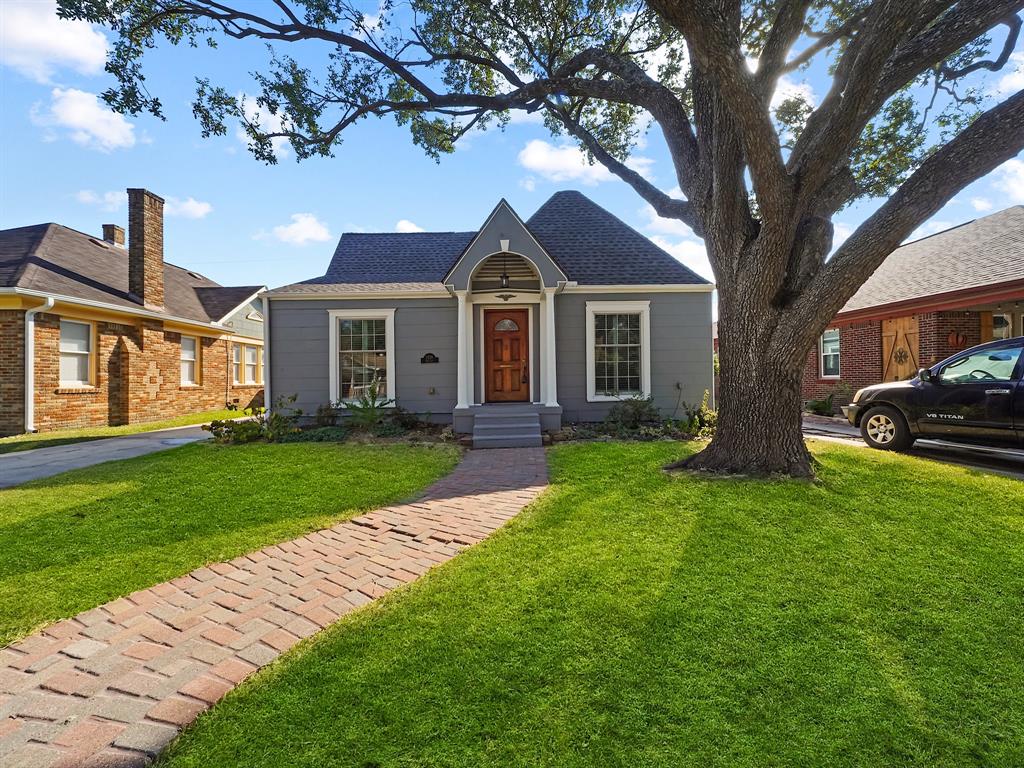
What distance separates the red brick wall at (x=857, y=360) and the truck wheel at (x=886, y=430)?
19.1ft

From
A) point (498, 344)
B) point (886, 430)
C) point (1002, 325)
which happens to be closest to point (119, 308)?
point (498, 344)

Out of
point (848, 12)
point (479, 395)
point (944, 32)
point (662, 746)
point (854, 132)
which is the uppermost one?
point (848, 12)

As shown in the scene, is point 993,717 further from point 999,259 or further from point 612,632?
point 999,259

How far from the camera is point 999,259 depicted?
11.0m

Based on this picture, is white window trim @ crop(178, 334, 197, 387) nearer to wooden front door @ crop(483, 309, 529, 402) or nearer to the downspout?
the downspout

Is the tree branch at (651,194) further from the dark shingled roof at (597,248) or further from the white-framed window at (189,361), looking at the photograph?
the white-framed window at (189,361)

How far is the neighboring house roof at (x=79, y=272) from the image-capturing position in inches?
441

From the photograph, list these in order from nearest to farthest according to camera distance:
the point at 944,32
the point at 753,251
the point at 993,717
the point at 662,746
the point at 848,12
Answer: the point at 662,746 < the point at 993,717 < the point at 944,32 < the point at 753,251 < the point at 848,12

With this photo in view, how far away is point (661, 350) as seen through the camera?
10453mm

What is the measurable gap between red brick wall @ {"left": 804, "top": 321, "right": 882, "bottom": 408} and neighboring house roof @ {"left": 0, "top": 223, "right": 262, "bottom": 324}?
1985 centimetres

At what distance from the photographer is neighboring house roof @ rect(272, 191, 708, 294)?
1059 centimetres

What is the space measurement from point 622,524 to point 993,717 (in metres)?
2.46

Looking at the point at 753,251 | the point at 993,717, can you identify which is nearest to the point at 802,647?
the point at 993,717

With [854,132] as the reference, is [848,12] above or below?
above
